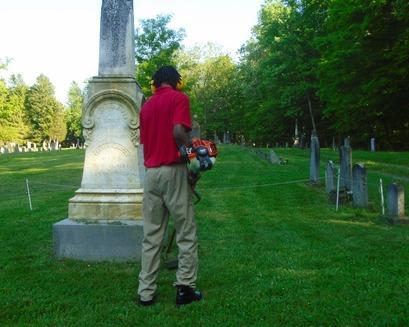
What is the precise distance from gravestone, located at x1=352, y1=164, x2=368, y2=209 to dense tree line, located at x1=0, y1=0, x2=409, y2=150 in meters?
8.92

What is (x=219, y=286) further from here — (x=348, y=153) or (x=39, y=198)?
(x=39, y=198)

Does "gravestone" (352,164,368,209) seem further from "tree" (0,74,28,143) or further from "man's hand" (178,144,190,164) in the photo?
"tree" (0,74,28,143)

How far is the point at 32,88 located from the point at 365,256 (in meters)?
87.4

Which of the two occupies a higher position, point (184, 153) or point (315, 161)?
point (184, 153)

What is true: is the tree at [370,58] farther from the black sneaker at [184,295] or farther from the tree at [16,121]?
the tree at [16,121]

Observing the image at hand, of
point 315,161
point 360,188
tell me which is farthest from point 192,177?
point 315,161

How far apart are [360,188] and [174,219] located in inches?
262

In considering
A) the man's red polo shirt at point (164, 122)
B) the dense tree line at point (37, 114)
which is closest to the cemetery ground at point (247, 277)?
the man's red polo shirt at point (164, 122)

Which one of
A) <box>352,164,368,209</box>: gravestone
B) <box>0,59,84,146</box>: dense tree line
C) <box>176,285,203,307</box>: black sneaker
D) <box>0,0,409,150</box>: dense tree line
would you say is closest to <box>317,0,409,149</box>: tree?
<box>0,0,409,150</box>: dense tree line

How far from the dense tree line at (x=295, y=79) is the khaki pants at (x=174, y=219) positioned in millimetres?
14551

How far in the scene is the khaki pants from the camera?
394cm

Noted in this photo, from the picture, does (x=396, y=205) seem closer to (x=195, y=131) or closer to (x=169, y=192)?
(x=169, y=192)

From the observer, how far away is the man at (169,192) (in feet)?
12.9

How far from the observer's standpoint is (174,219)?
395cm
